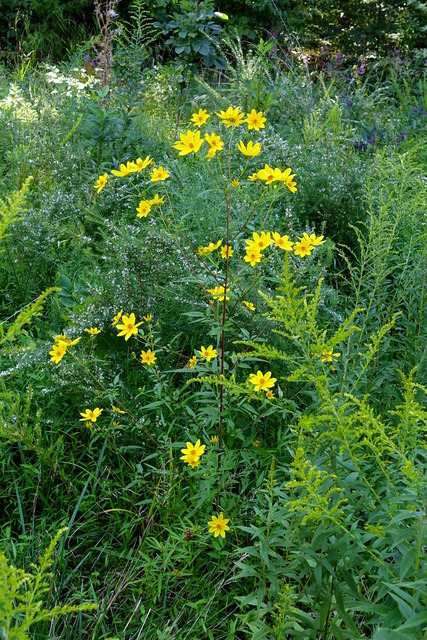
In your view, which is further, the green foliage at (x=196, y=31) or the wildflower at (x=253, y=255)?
the green foliage at (x=196, y=31)

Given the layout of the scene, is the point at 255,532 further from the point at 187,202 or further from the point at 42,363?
the point at 187,202

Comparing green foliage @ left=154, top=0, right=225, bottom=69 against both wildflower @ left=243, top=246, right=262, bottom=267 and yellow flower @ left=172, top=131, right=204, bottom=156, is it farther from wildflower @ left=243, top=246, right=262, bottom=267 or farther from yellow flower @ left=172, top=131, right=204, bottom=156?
wildflower @ left=243, top=246, right=262, bottom=267

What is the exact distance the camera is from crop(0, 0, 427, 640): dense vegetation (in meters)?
1.26

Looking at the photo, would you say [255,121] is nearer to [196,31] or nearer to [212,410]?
[212,410]

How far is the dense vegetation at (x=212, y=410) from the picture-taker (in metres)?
1.26

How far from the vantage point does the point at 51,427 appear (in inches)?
84.5

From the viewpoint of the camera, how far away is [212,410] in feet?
6.06

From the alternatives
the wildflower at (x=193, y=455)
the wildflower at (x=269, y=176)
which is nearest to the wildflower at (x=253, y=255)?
the wildflower at (x=269, y=176)

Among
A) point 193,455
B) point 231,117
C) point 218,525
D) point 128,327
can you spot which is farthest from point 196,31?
point 218,525

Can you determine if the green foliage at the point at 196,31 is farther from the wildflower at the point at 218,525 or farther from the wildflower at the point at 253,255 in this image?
the wildflower at the point at 218,525

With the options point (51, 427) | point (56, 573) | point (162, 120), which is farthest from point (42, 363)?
point (162, 120)

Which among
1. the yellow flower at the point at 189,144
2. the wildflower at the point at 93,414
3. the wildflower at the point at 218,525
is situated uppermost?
the yellow flower at the point at 189,144

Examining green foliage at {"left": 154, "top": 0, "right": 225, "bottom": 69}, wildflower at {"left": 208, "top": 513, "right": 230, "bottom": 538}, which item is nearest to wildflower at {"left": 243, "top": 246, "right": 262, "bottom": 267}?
wildflower at {"left": 208, "top": 513, "right": 230, "bottom": 538}

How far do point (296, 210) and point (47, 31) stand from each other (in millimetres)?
8313
